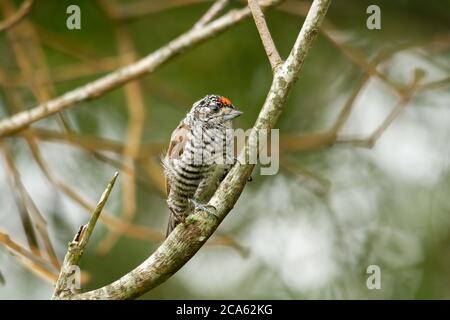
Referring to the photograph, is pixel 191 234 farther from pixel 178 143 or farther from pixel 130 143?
pixel 130 143

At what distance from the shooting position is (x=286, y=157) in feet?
23.7

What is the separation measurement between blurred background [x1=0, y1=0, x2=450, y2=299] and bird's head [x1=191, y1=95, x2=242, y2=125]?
2.03m

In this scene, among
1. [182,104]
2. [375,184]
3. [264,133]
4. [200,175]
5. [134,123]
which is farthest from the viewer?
[375,184]

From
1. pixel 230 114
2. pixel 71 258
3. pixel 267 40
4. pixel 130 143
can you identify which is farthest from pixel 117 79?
pixel 71 258

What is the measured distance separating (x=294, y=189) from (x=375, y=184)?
79 cm

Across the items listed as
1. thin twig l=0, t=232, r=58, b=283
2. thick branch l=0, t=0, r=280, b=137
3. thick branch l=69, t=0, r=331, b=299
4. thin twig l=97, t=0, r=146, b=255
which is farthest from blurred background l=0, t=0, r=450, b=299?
thick branch l=69, t=0, r=331, b=299

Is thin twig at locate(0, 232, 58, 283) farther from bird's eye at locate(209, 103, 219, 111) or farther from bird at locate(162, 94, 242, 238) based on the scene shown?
bird's eye at locate(209, 103, 219, 111)

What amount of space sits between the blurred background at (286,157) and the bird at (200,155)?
2.05m

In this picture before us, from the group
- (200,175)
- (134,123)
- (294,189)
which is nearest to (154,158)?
(134,123)

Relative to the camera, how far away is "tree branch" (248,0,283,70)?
3545 millimetres

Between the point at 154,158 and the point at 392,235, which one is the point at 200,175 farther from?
the point at 392,235

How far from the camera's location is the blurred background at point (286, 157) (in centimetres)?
727

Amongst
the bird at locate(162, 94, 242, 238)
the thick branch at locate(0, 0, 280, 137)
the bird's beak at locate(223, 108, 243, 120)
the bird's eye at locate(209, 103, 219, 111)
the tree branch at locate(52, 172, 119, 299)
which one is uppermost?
the thick branch at locate(0, 0, 280, 137)

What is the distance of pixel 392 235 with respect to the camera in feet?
24.4
